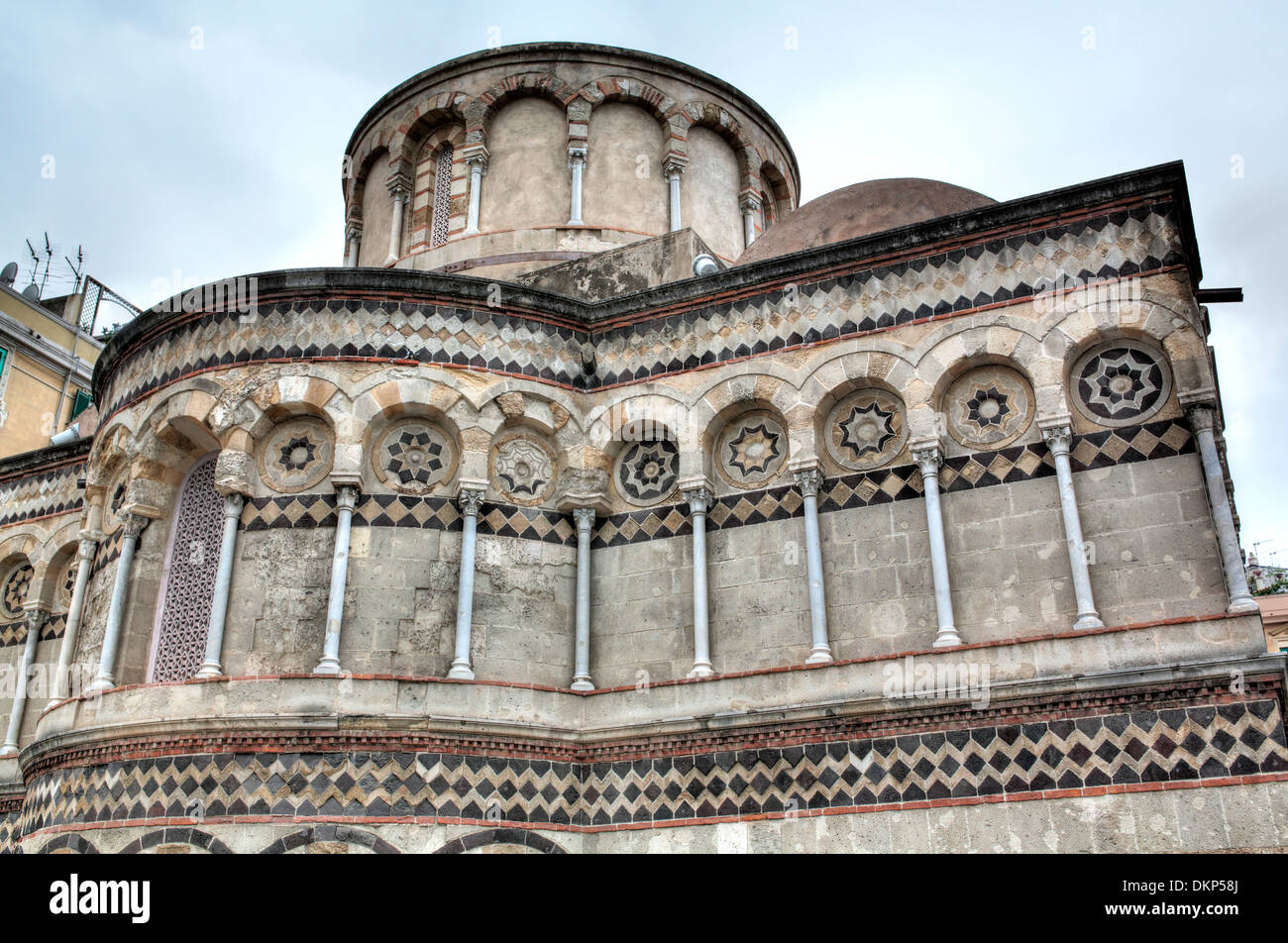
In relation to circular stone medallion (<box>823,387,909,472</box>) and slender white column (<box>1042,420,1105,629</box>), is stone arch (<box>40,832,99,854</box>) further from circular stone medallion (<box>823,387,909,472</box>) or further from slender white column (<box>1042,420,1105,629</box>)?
slender white column (<box>1042,420,1105,629</box>)

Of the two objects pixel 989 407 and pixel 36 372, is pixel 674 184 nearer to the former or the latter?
pixel 989 407

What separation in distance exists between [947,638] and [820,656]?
1098 mm

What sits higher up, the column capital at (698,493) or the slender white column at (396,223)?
the slender white column at (396,223)

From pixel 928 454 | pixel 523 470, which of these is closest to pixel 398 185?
pixel 523 470

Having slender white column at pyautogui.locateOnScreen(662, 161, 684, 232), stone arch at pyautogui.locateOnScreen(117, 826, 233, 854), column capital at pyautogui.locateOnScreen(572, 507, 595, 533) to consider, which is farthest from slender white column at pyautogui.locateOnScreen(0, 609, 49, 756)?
slender white column at pyautogui.locateOnScreen(662, 161, 684, 232)

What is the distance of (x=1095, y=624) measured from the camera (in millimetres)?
9414

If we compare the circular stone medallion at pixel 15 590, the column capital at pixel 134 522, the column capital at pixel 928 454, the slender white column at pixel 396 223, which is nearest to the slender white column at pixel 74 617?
the column capital at pixel 134 522

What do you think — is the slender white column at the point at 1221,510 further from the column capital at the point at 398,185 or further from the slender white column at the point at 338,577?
the column capital at the point at 398,185

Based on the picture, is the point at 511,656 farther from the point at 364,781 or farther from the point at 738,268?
the point at 738,268

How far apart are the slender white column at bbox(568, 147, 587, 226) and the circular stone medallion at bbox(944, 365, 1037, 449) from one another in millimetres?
6610

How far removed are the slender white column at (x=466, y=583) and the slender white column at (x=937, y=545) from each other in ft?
13.6

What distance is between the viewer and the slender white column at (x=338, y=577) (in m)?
10.5
